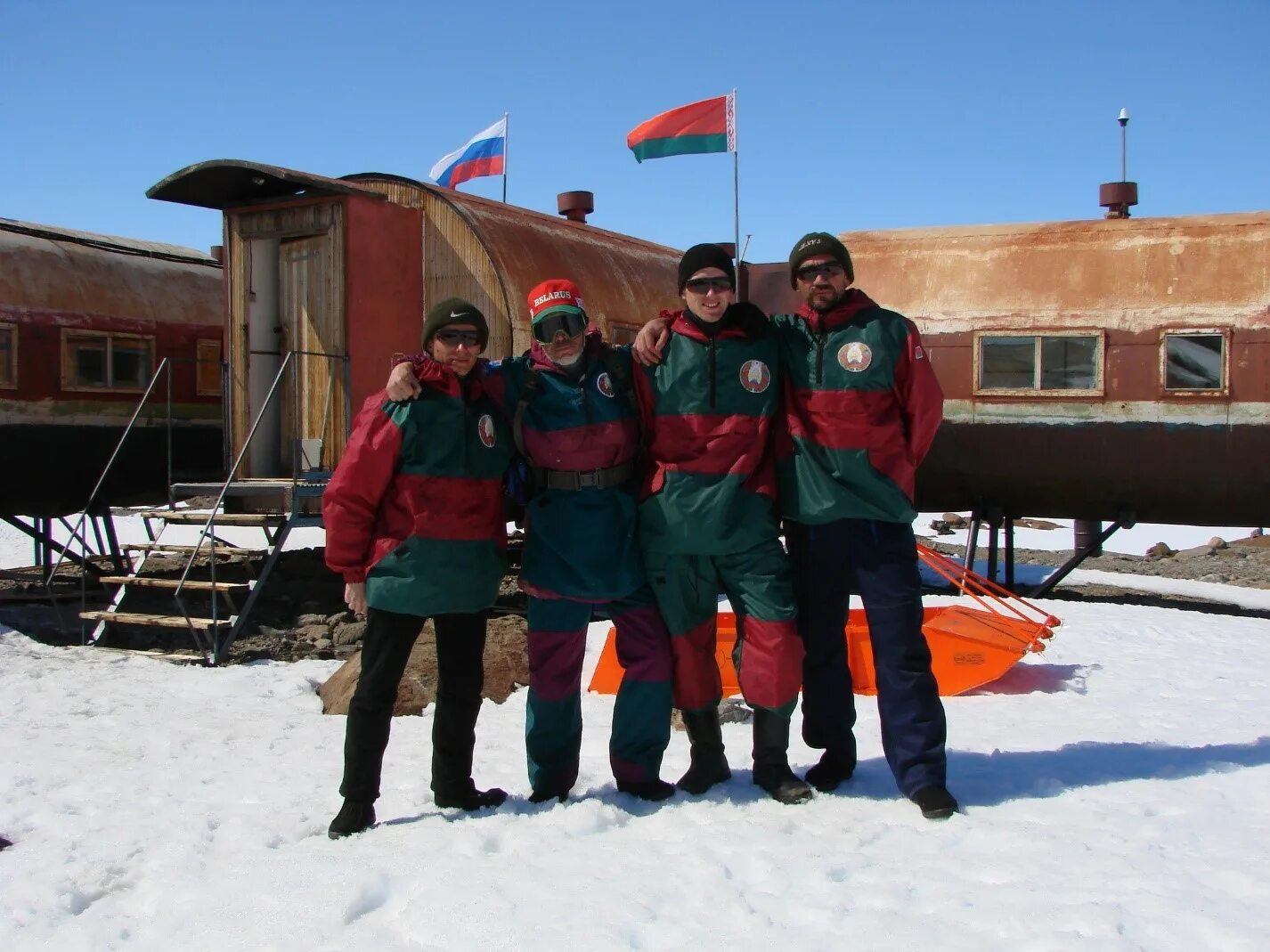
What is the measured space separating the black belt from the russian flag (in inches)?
419

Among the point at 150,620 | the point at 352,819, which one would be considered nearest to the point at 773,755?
the point at 352,819

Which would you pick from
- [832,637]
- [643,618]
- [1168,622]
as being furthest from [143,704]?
[1168,622]

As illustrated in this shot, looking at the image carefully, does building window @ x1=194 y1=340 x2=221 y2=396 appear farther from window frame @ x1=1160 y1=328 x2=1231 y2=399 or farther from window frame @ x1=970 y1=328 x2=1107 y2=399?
window frame @ x1=1160 y1=328 x2=1231 y2=399

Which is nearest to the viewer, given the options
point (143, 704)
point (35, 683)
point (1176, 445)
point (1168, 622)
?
point (143, 704)

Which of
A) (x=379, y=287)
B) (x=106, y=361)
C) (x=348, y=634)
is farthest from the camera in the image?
(x=106, y=361)

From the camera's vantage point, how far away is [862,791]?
152 inches

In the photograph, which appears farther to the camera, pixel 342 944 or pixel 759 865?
pixel 759 865

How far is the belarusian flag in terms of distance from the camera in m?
10.6

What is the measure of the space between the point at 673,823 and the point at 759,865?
473 mm

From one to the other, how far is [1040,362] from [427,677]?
5940 mm

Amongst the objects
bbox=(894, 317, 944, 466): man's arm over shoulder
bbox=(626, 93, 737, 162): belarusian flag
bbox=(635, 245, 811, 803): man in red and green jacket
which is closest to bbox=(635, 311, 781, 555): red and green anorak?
bbox=(635, 245, 811, 803): man in red and green jacket

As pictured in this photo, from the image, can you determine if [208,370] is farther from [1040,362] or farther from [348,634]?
[1040,362]

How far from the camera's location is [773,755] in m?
3.81

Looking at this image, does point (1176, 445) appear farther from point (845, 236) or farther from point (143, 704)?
point (143, 704)
